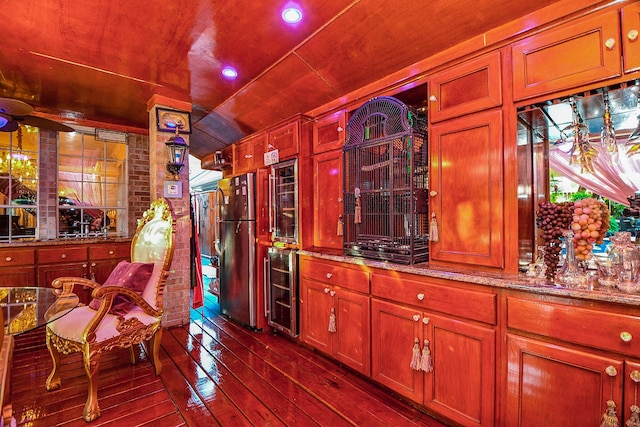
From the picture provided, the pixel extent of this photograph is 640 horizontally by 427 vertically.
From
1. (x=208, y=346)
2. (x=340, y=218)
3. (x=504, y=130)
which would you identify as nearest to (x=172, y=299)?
(x=208, y=346)

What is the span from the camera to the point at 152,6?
208cm

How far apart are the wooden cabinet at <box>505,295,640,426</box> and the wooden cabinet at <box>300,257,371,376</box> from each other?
1.01 m

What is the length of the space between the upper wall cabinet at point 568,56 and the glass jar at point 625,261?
2.73 feet

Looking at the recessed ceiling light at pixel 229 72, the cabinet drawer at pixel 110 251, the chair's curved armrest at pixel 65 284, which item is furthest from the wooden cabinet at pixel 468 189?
the cabinet drawer at pixel 110 251

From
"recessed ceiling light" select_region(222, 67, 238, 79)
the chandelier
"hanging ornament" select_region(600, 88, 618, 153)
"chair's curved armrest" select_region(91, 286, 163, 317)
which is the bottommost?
"chair's curved armrest" select_region(91, 286, 163, 317)

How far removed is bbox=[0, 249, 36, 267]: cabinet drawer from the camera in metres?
3.32

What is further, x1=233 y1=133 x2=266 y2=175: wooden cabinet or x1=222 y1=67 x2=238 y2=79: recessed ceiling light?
x1=233 y1=133 x2=266 y2=175: wooden cabinet

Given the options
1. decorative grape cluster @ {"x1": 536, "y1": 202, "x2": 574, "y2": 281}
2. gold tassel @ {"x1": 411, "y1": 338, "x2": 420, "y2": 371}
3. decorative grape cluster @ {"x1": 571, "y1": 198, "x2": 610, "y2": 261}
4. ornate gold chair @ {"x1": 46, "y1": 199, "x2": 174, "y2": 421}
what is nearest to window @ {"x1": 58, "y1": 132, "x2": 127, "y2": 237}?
ornate gold chair @ {"x1": 46, "y1": 199, "x2": 174, "y2": 421}

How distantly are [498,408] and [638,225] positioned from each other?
1.34 meters

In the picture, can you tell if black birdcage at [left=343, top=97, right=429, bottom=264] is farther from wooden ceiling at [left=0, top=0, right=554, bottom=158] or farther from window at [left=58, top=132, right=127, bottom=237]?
window at [left=58, top=132, right=127, bottom=237]

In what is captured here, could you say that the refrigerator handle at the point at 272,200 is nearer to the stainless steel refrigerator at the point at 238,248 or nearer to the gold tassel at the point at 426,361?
the stainless steel refrigerator at the point at 238,248

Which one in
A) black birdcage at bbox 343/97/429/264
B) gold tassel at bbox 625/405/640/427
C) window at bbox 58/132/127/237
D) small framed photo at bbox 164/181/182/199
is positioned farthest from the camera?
window at bbox 58/132/127/237

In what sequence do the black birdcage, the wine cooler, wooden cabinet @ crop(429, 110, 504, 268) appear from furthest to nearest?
the wine cooler → the black birdcage → wooden cabinet @ crop(429, 110, 504, 268)

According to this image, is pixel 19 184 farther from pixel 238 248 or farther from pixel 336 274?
pixel 336 274
